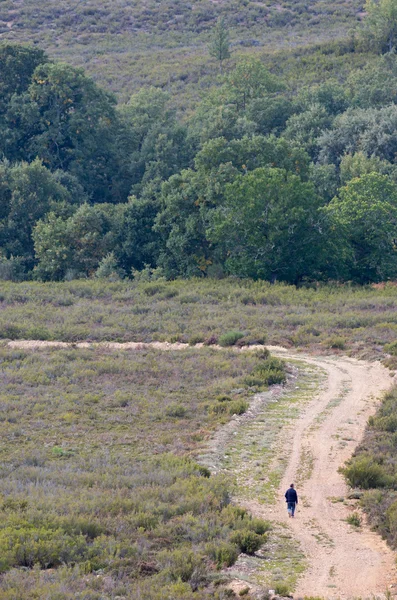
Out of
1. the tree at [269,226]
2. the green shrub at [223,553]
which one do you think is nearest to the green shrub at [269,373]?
the green shrub at [223,553]

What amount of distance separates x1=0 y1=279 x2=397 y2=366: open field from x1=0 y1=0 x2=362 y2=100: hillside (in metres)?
45.7

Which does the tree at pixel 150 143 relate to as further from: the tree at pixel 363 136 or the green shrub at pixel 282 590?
the green shrub at pixel 282 590

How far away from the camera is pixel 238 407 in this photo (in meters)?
24.8

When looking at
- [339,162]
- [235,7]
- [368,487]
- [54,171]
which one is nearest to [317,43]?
[235,7]

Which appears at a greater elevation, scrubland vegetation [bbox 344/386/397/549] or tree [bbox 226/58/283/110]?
tree [bbox 226/58/283/110]

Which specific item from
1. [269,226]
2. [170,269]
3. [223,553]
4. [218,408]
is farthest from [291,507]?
[170,269]

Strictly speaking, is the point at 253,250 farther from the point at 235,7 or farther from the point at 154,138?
the point at 235,7

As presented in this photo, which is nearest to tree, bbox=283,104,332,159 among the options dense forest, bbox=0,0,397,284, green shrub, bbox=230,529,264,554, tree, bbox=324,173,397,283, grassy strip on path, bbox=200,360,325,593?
dense forest, bbox=0,0,397,284

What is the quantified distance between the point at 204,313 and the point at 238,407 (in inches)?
673

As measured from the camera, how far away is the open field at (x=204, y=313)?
37.0 m

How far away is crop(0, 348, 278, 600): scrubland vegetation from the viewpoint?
529 inches

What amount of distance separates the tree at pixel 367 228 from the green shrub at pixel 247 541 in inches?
1333

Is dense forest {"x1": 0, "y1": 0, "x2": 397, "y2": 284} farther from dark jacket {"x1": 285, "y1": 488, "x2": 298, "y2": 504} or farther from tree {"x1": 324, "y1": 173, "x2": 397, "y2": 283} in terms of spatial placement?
dark jacket {"x1": 285, "y1": 488, "x2": 298, "y2": 504}

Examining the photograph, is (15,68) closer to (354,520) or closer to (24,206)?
(24,206)
